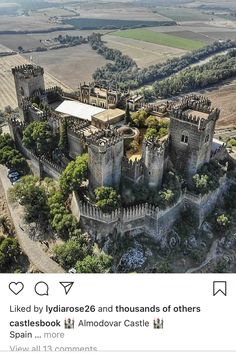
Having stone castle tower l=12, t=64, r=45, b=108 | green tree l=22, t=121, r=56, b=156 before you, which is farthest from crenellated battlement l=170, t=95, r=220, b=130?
stone castle tower l=12, t=64, r=45, b=108

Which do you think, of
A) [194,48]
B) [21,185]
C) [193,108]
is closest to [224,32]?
[194,48]

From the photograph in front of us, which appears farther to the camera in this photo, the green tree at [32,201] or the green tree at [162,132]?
the green tree at [162,132]

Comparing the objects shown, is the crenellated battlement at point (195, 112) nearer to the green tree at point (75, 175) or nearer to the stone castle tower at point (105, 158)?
the stone castle tower at point (105, 158)

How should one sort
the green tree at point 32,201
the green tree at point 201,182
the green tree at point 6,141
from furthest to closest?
1. the green tree at point 6,141
2. the green tree at point 32,201
3. the green tree at point 201,182

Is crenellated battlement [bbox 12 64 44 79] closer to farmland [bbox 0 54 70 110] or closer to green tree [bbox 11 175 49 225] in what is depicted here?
green tree [bbox 11 175 49 225]

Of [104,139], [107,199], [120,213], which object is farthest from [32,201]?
[104,139]

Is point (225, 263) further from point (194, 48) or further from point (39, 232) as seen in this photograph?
point (194, 48)

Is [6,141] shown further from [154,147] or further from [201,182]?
[201,182]
